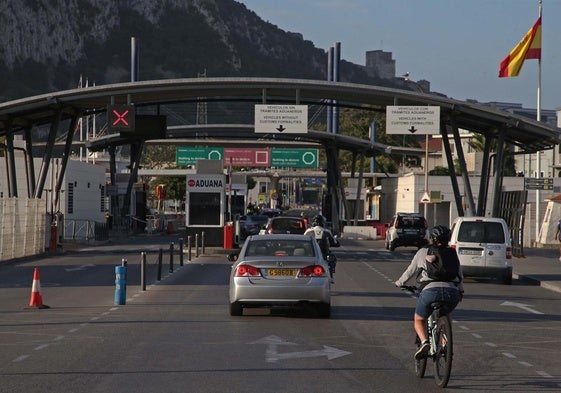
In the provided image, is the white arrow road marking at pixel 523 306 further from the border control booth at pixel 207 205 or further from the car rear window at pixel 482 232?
the border control booth at pixel 207 205

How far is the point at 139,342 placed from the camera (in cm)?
1512

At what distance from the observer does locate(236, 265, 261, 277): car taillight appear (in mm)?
18562

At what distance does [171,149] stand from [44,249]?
109224mm

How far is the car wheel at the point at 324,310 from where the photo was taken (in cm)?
1872

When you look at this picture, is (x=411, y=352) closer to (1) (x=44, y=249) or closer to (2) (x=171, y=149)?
(1) (x=44, y=249)

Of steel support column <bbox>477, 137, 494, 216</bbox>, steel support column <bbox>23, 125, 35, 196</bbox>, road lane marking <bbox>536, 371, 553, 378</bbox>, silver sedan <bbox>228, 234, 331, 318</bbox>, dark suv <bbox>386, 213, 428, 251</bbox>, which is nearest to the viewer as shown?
road lane marking <bbox>536, 371, 553, 378</bbox>

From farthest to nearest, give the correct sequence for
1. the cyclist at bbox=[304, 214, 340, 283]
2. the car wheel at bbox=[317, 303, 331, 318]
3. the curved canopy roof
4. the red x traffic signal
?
the red x traffic signal
the curved canopy roof
the cyclist at bbox=[304, 214, 340, 283]
the car wheel at bbox=[317, 303, 331, 318]

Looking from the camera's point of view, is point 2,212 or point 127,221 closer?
point 2,212

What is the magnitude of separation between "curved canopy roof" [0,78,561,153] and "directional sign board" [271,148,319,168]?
40.8 m

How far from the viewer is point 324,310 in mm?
18812

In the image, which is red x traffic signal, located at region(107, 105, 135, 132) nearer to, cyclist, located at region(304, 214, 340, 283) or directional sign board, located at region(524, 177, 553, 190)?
directional sign board, located at region(524, 177, 553, 190)

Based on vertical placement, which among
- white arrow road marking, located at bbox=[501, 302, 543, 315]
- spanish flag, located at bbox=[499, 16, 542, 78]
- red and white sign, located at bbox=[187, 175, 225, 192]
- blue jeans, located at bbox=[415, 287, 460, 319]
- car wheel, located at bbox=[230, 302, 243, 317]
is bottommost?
white arrow road marking, located at bbox=[501, 302, 543, 315]

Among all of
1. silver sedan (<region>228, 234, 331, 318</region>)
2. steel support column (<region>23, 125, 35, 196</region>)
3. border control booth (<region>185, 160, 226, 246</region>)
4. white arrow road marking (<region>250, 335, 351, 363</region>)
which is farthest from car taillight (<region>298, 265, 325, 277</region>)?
steel support column (<region>23, 125, 35, 196</region>)

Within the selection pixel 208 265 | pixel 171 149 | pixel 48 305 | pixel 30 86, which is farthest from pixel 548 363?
pixel 30 86
